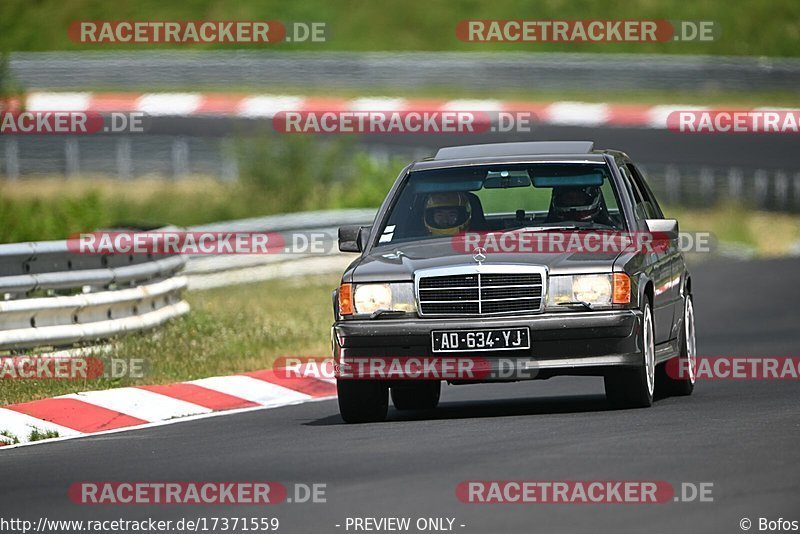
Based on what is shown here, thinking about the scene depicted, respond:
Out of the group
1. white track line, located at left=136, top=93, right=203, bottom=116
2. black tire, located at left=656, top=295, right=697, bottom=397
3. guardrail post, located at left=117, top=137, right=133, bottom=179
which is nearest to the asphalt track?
black tire, located at left=656, top=295, right=697, bottom=397

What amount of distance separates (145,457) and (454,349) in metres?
1.99

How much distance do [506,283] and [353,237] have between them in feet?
4.51

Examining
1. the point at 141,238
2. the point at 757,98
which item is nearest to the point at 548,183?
the point at 141,238

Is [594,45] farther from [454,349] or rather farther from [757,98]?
[454,349]

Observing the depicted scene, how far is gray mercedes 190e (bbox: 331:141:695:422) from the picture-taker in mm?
10555

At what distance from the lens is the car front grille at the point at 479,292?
419 inches

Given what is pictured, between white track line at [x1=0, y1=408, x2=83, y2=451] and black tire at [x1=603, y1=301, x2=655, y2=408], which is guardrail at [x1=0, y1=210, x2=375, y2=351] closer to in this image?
white track line at [x1=0, y1=408, x2=83, y2=451]

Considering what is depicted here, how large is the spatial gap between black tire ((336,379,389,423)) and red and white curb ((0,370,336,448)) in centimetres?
142

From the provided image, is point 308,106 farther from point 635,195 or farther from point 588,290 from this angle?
point 588,290

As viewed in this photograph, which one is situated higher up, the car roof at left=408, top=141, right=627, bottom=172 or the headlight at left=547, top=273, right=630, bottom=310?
the car roof at left=408, top=141, right=627, bottom=172

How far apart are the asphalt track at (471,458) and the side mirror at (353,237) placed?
1.14 m

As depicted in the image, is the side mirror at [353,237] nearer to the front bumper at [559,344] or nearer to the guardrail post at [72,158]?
the front bumper at [559,344]
